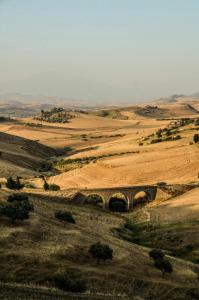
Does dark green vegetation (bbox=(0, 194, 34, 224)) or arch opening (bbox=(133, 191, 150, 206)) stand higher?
dark green vegetation (bbox=(0, 194, 34, 224))

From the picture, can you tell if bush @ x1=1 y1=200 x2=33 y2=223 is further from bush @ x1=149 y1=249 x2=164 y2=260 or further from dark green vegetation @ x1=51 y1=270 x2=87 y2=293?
dark green vegetation @ x1=51 y1=270 x2=87 y2=293

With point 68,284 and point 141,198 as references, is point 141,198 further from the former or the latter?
point 68,284

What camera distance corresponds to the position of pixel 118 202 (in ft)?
336

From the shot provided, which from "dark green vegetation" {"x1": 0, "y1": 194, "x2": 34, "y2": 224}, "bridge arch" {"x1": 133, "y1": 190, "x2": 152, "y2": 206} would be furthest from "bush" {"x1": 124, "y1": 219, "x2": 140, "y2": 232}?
"dark green vegetation" {"x1": 0, "y1": 194, "x2": 34, "y2": 224}

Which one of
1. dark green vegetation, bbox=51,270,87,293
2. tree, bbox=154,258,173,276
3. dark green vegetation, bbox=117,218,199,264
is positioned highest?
dark green vegetation, bbox=51,270,87,293

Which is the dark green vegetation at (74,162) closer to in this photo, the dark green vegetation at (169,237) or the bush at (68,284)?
the dark green vegetation at (169,237)

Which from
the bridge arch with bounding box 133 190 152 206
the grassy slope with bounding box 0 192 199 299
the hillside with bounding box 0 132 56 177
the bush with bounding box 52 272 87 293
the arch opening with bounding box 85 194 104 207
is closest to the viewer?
the bush with bounding box 52 272 87 293

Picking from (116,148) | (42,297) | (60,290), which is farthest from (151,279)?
(116,148)

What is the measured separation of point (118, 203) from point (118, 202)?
406 mm

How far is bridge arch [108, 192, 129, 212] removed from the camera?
100 meters

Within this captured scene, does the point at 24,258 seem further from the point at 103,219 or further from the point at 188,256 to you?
the point at 103,219

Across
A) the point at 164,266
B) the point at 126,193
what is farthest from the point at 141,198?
the point at 164,266

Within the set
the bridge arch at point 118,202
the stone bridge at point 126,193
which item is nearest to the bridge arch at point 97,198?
the stone bridge at point 126,193

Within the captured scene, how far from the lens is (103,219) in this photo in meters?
75.8
